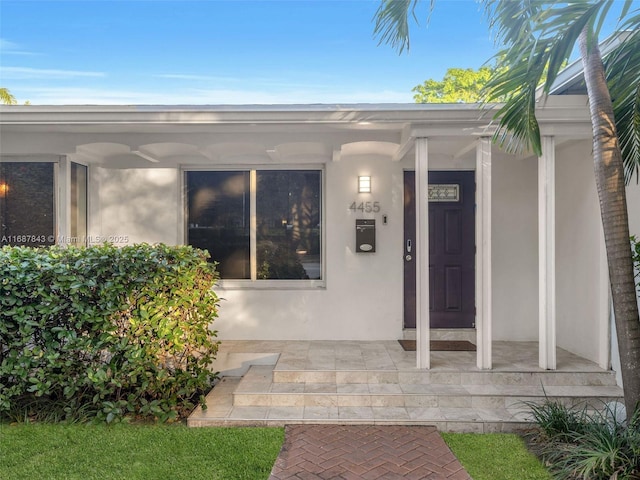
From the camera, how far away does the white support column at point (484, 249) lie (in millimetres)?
4133

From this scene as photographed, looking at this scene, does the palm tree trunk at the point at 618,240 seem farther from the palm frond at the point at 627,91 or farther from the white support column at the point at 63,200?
the white support column at the point at 63,200

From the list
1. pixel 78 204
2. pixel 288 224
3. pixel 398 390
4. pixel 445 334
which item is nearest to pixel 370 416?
pixel 398 390

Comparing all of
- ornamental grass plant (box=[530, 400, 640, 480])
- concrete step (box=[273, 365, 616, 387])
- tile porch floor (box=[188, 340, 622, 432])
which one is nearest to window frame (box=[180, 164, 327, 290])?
tile porch floor (box=[188, 340, 622, 432])

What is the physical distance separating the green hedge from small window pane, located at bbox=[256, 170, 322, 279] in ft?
6.46

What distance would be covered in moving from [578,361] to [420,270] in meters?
2.17

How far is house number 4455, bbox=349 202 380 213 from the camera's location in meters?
5.51

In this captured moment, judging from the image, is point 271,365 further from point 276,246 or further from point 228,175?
point 228,175

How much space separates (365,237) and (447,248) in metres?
1.18

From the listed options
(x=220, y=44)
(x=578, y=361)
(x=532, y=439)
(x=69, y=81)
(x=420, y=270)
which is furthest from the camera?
(x=69, y=81)

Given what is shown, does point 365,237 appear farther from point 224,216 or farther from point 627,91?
point 627,91

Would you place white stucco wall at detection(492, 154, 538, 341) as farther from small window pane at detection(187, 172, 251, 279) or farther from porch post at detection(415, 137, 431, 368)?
small window pane at detection(187, 172, 251, 279)

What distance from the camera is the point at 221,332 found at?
18.3 feet

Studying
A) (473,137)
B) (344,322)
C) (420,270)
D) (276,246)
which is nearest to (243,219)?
(276,246)

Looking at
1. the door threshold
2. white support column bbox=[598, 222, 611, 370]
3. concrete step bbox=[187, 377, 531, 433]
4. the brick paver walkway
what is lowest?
the brick paver walkway
